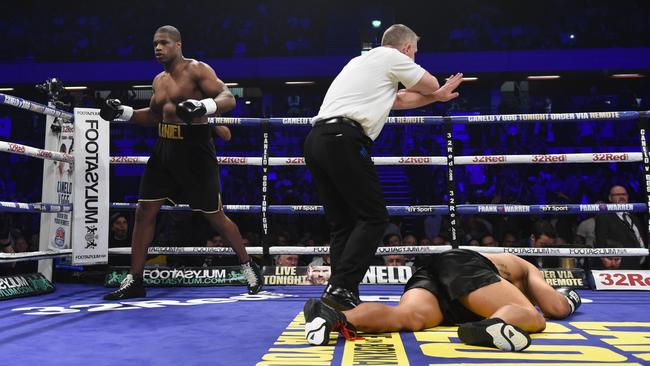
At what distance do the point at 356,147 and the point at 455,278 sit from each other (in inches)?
21.3

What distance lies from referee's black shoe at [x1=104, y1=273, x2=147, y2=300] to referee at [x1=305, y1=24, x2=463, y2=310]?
115cm

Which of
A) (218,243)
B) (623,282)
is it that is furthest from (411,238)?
(623,282)

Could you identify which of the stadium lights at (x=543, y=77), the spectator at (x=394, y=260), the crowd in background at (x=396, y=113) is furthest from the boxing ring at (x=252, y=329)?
the stadium lights at (x=543, y=77)

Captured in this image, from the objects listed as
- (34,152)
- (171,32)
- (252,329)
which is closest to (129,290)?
(34,152)

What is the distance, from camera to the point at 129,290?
266 centimetres

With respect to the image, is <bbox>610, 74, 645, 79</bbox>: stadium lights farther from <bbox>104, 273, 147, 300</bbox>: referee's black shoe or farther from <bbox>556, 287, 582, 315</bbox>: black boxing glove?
<bbox>104, 273, 147, 300</bbox>: referee's black shoe

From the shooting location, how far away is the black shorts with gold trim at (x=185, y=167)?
275cm

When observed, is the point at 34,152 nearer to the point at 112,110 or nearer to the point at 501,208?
the point at 112,110

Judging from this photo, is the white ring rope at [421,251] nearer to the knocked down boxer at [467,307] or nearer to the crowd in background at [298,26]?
the knocked down boxer at [467,307]

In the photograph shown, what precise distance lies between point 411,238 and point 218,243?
1813 millimetres

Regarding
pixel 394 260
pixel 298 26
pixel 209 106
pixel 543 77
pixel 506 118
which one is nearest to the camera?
pixel 209 106

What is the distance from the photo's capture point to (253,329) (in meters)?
1.75

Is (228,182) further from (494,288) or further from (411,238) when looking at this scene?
(494,288)

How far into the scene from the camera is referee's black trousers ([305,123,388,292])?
1843 millimetres
